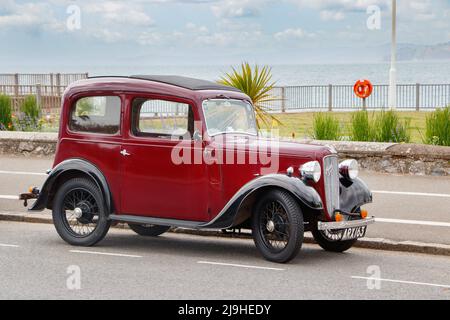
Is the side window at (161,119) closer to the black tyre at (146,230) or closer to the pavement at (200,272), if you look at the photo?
the pavement at (200,272)

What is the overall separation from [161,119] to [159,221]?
1155mm

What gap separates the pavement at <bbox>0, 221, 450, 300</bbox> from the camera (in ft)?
26.5

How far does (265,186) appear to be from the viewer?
30.6 ft

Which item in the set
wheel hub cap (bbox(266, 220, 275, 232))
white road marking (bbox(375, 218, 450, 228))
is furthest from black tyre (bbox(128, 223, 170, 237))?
white road marking (bbox(375, 218, 450, 228))

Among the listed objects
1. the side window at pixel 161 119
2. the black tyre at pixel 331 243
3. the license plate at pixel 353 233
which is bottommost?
the black tyre at pixel 331 243

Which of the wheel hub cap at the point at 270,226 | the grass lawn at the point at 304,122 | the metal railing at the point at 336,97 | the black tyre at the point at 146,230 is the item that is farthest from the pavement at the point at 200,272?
the metal railing at the point at 336,97

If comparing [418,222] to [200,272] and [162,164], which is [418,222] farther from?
[200,272]

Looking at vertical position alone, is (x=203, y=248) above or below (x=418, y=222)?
below

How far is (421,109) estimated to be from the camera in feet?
124

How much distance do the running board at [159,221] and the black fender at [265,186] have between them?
133 mm

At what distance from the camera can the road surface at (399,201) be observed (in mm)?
11156

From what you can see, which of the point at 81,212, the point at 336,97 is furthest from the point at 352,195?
the point at 336,97
